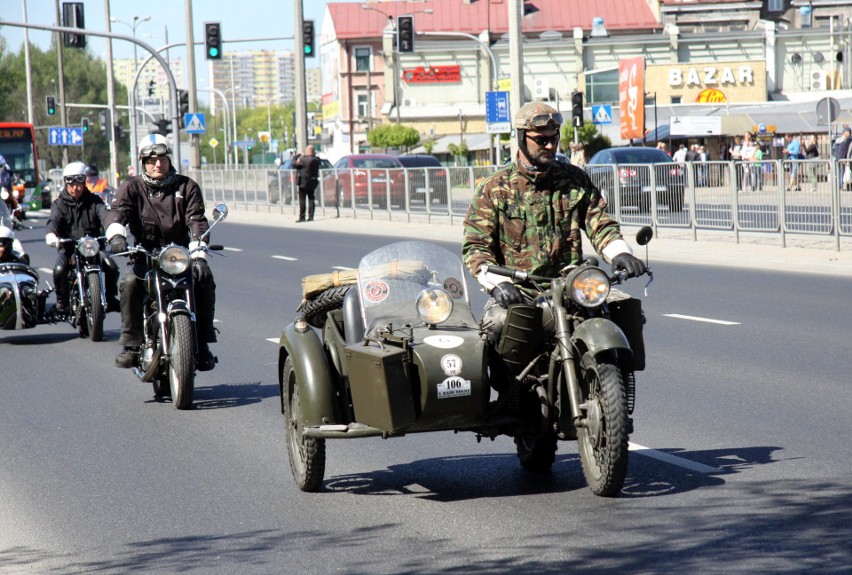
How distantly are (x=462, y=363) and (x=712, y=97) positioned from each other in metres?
77.7

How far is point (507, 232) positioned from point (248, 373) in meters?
5.03

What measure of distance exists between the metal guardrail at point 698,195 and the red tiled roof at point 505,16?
63.6 meters

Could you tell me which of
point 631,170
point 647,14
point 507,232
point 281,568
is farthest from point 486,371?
point 647,14

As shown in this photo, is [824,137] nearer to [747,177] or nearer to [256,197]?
[256,197]

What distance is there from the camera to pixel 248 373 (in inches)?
438

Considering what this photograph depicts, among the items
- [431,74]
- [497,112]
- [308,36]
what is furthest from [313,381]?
[431,74]

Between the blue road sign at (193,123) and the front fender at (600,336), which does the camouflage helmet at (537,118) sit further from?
the blue road sign at (193,123)

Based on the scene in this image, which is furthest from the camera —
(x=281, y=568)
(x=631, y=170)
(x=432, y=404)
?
(x=631, y=170)

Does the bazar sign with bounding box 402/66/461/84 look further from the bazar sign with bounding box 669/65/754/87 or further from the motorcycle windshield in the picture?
the motorcycle windshield

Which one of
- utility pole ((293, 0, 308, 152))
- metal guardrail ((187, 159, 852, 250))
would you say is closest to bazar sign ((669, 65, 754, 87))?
utility pole ((293, 0, 308, 152))

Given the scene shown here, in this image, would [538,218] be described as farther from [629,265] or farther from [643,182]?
[643,182]

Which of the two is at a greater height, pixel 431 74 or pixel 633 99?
pixel 431 74

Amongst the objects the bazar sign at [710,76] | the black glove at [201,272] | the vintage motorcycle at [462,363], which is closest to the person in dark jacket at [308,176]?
the black glove at [201,272]

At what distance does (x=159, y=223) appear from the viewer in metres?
9.69
